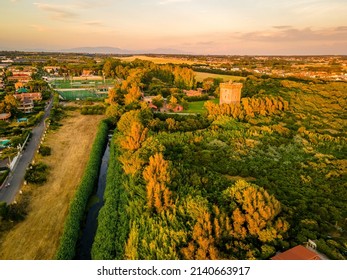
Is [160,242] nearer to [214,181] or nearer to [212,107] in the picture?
[214,181]

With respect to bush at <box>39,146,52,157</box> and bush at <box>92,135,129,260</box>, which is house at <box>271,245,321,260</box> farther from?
bush at <box>39,146,52,157</box>

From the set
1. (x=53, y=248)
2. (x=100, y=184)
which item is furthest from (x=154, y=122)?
(x=53, y=248)

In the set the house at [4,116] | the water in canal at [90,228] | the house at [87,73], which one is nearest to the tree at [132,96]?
the house at [4,116]

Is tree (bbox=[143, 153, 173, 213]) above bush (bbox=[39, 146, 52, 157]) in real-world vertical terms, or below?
above

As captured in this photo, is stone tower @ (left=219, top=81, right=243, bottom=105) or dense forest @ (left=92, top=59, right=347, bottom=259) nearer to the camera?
dense forest @ (left=92, top=59, right=347, bottom=259)

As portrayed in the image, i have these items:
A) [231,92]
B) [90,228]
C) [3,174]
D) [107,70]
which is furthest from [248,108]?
[107,70]

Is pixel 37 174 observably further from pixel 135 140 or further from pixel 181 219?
pixel 181 219

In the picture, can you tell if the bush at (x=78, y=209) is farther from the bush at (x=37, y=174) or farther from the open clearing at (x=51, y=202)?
the bush at (x=37, y=174)

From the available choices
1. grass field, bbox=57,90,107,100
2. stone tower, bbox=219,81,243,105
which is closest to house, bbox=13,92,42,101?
grass field, bbox=57,90,107,100
